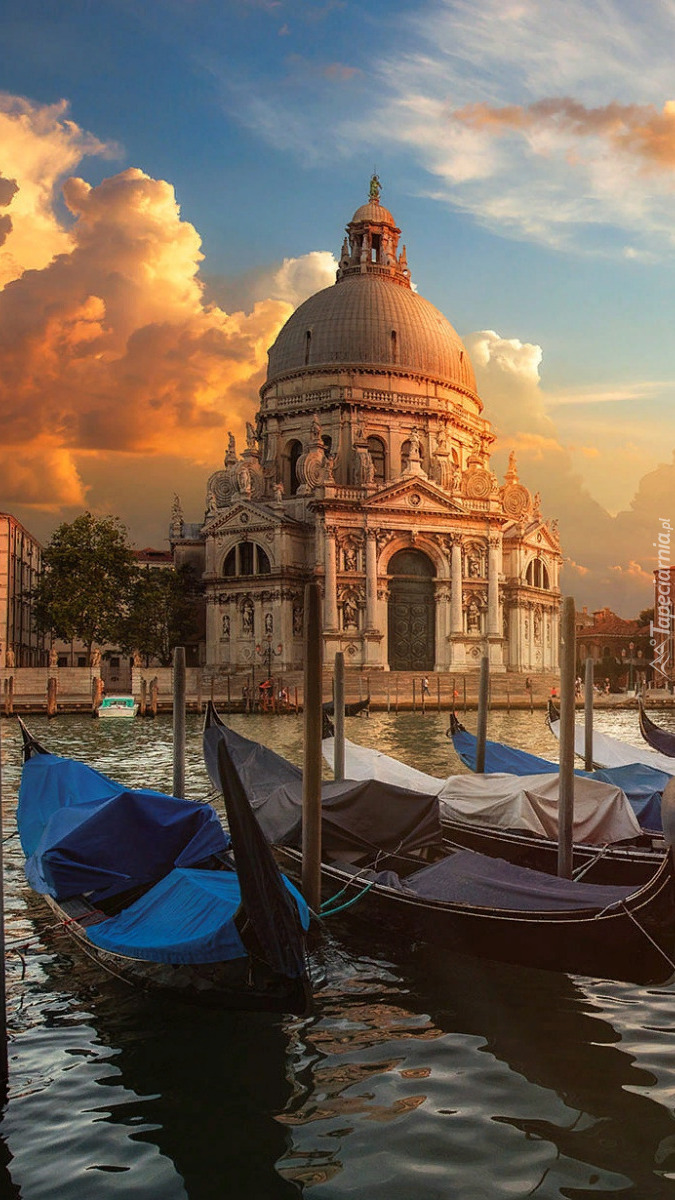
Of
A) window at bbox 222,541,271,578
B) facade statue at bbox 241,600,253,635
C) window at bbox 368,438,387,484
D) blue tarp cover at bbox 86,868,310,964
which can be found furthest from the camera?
window at bbox 368,438,387,484

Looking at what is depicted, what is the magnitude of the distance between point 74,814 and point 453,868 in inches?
128

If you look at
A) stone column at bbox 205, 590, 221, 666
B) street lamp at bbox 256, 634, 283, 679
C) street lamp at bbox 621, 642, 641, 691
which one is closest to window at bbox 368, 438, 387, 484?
stone column at bbox 205, 590, 221, 666

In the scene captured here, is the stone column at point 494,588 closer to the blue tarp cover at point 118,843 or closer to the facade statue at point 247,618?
the facade statue at point 247,618

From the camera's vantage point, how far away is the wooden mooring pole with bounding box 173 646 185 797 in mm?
12086

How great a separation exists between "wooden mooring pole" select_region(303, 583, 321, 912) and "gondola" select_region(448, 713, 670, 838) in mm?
3772

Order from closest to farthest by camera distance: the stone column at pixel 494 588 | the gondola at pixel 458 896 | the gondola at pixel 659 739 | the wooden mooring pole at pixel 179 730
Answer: the gondola at pixel 458 896, the wooden mooring pole at pixel 179 730, the gondola at pixel 659 739, the stone column at pixel 494 588

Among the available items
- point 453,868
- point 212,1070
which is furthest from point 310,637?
point 212,1070

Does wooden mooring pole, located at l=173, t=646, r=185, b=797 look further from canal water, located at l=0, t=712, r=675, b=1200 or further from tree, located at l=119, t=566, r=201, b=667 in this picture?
tree, located at l=119, t=566, r=201, b=667

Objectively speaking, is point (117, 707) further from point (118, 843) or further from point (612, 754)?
point (118, 843)

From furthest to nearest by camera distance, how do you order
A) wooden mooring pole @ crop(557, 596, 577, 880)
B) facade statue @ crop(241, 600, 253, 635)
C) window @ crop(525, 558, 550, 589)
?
window @ crop(525, 558, 550, 589) → facade statue @ crop(241, 600, 253, 635) → wooden mooring pole @ crop(557, 596, 577, 880)

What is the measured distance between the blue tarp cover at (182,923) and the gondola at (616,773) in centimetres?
511

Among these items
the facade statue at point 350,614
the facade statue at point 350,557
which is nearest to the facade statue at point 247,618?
the facade statue at point 350,614

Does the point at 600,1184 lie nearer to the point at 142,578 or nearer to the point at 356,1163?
the point at 356,1163

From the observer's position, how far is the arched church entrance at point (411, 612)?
157 feet
